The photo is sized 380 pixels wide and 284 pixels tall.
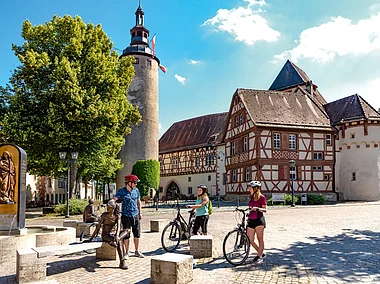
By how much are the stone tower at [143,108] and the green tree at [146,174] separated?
0.78 m

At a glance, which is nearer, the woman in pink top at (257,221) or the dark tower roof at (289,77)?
the woman in pink top at (257,221)

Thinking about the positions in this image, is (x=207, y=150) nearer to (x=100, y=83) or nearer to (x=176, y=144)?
(x=176, y=144)

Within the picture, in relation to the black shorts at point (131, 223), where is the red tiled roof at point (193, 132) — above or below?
above

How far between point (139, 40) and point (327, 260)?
119 ft

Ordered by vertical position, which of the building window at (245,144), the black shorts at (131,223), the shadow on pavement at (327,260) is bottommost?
the shadow on pavement at (327,260)

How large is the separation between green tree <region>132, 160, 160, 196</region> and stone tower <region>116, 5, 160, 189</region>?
775mm

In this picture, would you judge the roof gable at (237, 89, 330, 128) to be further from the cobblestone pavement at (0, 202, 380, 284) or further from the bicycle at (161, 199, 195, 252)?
the bicycle at (161, 199, 195, 252)

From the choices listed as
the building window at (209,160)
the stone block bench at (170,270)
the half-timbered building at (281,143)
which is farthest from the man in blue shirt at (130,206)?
the building window at (209,160)

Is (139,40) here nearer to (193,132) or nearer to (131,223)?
(193,132)

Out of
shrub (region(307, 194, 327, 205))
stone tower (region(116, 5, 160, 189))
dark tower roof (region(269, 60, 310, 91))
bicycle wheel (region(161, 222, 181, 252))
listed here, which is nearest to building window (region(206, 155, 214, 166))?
stone tower (region(116, 5, 160, 189))

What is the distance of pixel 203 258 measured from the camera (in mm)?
8227

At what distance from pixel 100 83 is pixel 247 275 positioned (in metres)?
18.0

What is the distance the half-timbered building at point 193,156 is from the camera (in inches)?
1817

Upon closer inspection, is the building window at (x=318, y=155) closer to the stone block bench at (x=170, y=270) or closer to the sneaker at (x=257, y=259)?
the sneaker at (x=257, y=259)
